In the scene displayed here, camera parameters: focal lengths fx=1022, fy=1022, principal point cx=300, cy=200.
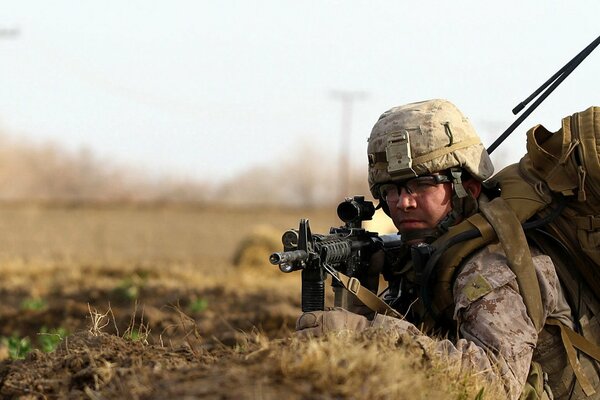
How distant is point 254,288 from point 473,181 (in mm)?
12838

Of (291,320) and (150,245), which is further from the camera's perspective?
(150,245)

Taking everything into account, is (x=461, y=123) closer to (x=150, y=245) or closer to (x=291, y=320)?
(x=291, y=320)

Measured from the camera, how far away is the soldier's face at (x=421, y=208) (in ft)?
17.2

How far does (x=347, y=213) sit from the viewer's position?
5453 millimetres

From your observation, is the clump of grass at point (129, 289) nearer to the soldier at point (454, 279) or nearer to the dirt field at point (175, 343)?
the dirt field at point (175, 343)

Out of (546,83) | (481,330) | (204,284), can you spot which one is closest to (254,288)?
(204,284)

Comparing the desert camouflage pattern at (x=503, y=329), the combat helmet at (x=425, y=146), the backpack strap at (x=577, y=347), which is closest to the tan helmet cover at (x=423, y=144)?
the combat helmet at (x=425, y=146)

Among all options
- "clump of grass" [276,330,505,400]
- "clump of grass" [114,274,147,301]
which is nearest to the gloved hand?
"clump of grass" [276,330,505,400]

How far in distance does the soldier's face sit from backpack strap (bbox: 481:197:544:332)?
317 mm

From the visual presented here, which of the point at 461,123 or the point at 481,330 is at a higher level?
the point at 461,123

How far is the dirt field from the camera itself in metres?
3.29

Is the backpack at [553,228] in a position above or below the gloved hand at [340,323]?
above

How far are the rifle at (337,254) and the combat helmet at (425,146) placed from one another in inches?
9.9

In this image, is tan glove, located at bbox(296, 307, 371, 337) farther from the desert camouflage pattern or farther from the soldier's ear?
the soldier's ear
